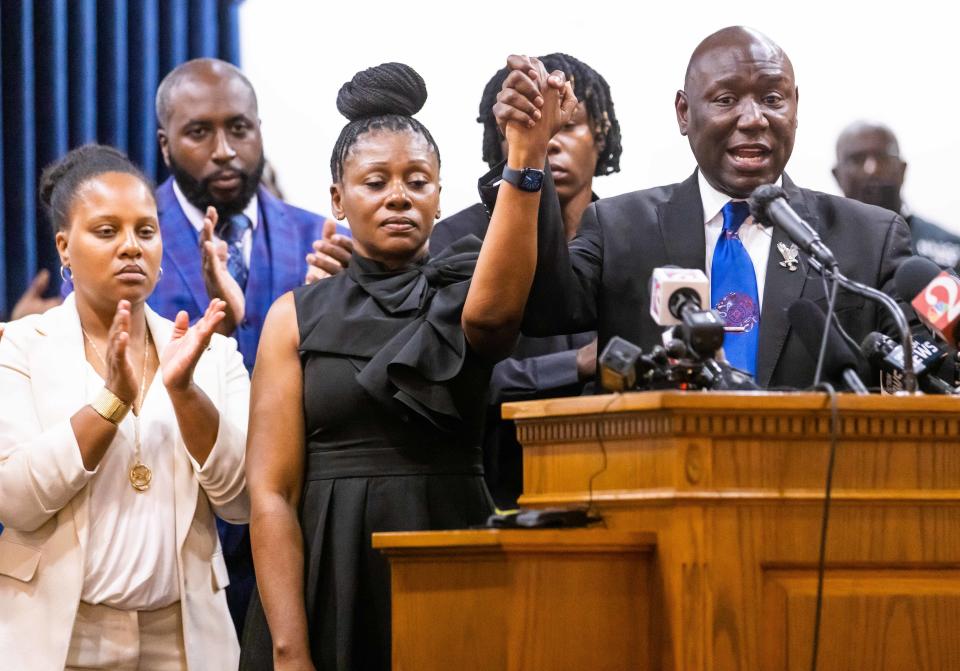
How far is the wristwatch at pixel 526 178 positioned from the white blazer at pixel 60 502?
0.90 metres

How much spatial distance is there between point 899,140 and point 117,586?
2.87 metres

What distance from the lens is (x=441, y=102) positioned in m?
4.35

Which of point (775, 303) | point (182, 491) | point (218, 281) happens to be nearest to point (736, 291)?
point (775, 303)

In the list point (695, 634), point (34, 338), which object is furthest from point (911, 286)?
point (34, 338)

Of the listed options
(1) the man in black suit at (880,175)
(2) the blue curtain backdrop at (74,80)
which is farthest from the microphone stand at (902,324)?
(2) the blue curtain backdrop at (74,80)

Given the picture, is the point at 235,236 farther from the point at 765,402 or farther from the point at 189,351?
the point at 765,402

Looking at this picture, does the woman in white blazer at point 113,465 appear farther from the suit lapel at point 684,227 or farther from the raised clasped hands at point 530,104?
the suit lapel at point 684,227

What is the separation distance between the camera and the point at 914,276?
2.36 metres

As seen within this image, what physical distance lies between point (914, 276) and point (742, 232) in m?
0.51

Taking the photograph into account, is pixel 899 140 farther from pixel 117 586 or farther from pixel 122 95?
pixel 117 586

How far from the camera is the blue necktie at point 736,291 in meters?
2.68

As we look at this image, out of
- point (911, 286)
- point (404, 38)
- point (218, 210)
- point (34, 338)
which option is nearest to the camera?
point (911, 286)

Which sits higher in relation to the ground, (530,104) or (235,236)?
(530,104)

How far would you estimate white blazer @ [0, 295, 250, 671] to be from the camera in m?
2.80
